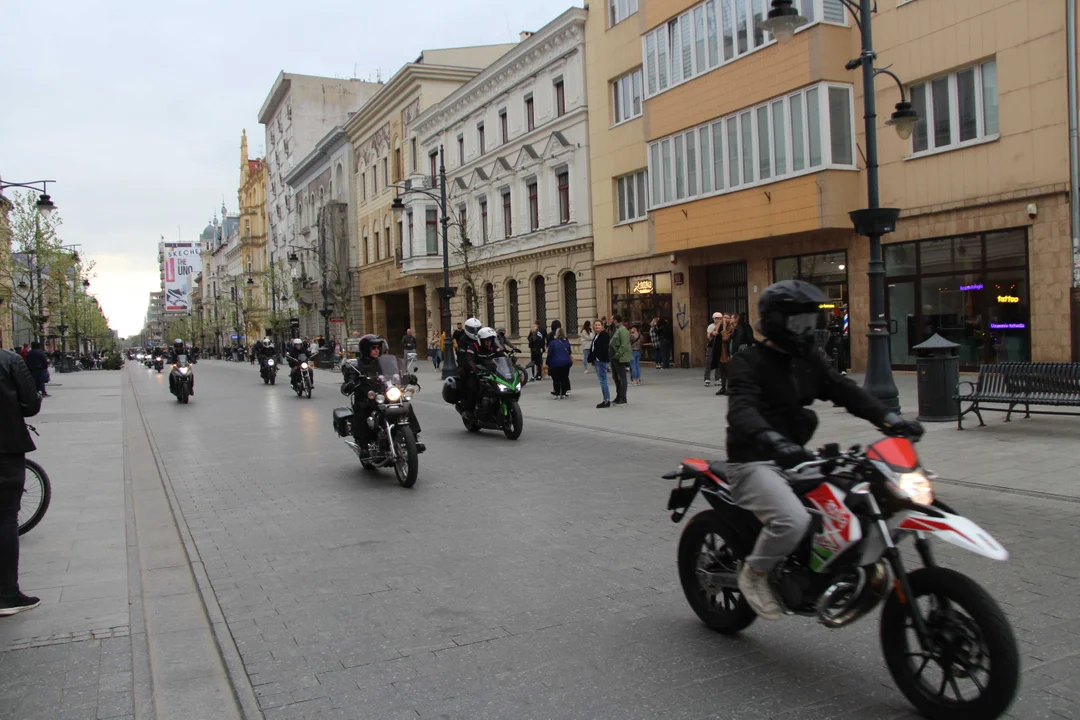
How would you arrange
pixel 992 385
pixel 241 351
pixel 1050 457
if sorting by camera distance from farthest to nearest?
pixel 241 351 → pixel 992 385 → pixel 1050 457

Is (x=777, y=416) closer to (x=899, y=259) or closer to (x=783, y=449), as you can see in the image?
(x=783, y=449)

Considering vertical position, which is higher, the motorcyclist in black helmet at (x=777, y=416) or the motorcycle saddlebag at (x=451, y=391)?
the motorcyclist in black helmet at (x=777, y=416)

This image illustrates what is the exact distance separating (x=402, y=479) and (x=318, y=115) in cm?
6621

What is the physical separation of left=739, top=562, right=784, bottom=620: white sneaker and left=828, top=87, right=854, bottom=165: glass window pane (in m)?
17.3

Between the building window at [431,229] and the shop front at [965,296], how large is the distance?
27.3 metres

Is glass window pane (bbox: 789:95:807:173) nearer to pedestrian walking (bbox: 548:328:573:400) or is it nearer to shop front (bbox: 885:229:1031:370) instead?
shop front (bbox: 885:229:1031:370)

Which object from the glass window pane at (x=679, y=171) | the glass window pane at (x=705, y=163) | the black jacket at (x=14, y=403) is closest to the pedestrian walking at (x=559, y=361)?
the glass window pane at (x=705, y=163)

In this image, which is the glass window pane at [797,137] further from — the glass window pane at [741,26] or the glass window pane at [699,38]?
→ the glass window pane at [699,38]

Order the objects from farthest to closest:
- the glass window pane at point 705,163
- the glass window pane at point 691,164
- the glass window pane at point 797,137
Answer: the glass window pane at point 691,164
the glass window pane at point 705,163
the glass window pane at point 797,137

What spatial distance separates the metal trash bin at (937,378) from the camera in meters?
11.3

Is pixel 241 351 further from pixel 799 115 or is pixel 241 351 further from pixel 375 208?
pixel 799 115

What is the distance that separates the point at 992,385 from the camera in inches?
439

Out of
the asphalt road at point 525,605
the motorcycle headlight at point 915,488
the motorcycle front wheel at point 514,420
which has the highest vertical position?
the motorcycle headlight at point 915,488

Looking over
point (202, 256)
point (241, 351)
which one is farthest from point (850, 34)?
point (202, 256)
